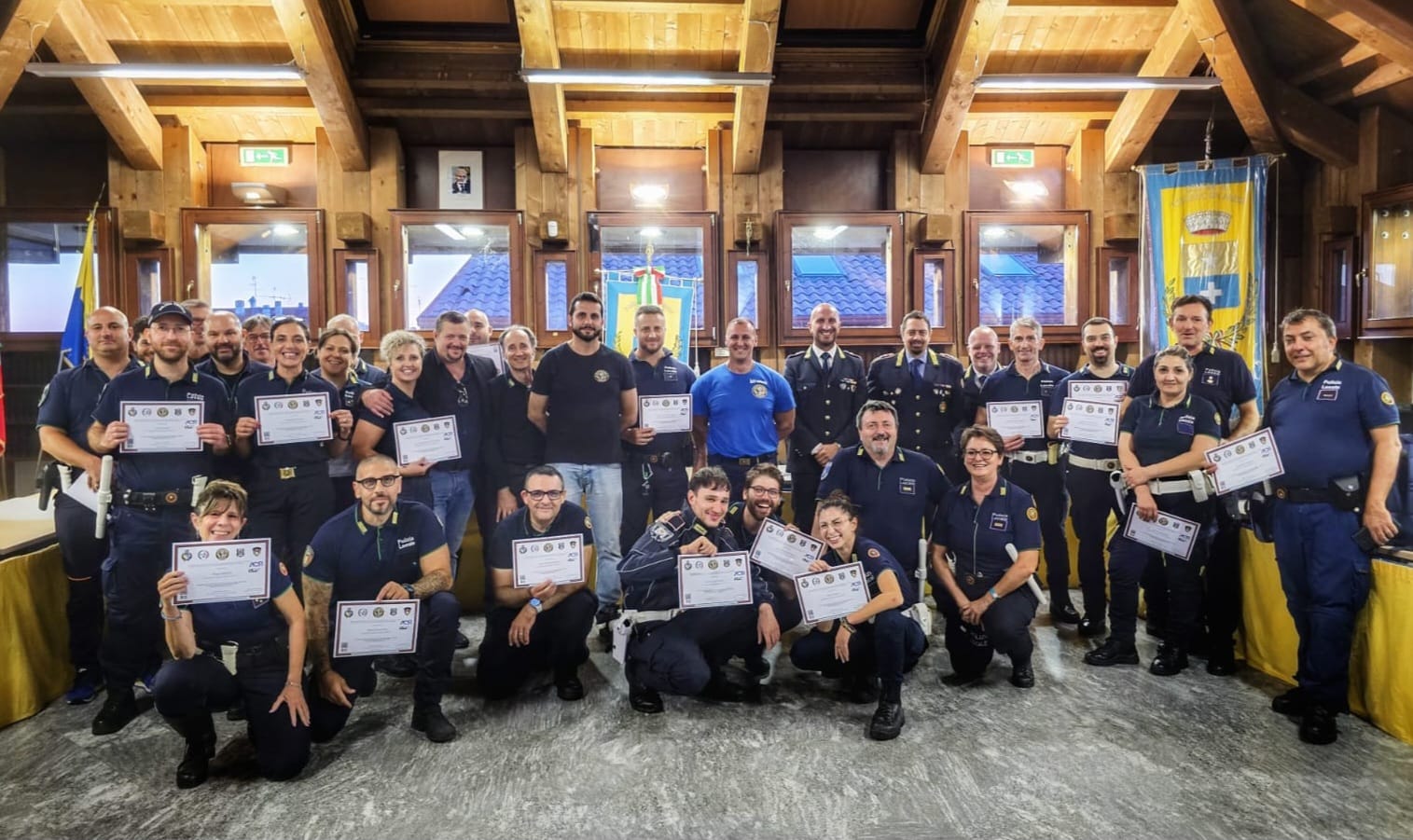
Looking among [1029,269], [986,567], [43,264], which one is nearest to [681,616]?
[986,567]

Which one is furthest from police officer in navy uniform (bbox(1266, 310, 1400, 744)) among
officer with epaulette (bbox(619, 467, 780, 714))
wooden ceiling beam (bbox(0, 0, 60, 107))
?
wooden ceiling beam (bbox(0, 0, 60, 107))

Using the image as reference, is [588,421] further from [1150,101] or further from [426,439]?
[1150,101]

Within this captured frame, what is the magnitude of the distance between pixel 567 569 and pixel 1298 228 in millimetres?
7643

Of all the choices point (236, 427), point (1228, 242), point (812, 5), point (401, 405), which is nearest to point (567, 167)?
point (812, 5)

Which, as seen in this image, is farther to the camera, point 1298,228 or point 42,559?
point 1298,228

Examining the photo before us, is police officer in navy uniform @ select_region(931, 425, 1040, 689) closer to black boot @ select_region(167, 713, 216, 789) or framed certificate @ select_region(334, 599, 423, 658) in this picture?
framed certificate @ select_region(334, 599, 423, 658)

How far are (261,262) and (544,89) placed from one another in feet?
10.2

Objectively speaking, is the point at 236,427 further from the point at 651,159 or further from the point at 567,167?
the point at 651,159

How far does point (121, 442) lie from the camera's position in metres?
2.92

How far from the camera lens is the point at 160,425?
2951mm

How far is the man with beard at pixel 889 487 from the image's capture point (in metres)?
3.51

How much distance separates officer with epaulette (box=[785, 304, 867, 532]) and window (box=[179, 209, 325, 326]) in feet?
15.4

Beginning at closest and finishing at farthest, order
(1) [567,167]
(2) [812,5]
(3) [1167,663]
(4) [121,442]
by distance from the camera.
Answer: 1. (4) [121,442]
2. (3) [1167,663]
3. (2) [812,5]
4. (1) [567,167]

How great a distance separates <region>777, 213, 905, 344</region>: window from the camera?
7.09 meters
